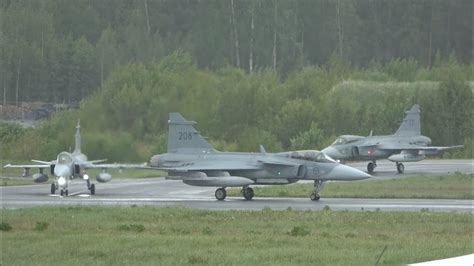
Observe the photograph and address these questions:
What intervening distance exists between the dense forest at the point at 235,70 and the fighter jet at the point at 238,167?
4.56 m

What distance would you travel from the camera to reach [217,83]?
168ft

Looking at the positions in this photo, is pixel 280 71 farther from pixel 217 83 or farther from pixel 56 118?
pixel 56 118

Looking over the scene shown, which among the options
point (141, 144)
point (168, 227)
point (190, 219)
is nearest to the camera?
point (168, 227)

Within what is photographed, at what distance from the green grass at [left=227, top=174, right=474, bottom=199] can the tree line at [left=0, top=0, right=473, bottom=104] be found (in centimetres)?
1275

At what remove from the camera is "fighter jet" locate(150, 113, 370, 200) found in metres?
31.2

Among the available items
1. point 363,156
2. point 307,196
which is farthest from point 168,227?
point 363,156

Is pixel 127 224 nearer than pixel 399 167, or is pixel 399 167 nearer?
pixel 127 224

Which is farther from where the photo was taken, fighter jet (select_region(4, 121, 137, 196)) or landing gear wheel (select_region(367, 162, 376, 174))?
landing gear wheel (select_region(367, 162, 376, 174))

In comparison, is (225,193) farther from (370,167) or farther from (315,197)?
(370,167)

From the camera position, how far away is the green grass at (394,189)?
32719 mm

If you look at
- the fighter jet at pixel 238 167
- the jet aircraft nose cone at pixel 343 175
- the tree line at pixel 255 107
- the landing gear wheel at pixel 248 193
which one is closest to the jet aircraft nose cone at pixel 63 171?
the fighter jet at pixel 238 167

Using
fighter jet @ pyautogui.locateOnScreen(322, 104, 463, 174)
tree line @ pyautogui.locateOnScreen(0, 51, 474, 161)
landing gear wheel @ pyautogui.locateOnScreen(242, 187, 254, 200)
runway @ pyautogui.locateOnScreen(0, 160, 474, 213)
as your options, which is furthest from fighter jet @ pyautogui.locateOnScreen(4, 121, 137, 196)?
fighter jet @ pyautogui.locateOnScreen(322, 104, 463, 174)

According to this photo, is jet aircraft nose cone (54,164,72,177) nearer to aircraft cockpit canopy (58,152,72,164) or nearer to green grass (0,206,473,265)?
aircraft cockpit canopy (58,152,72,164)

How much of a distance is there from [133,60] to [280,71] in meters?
23.2
